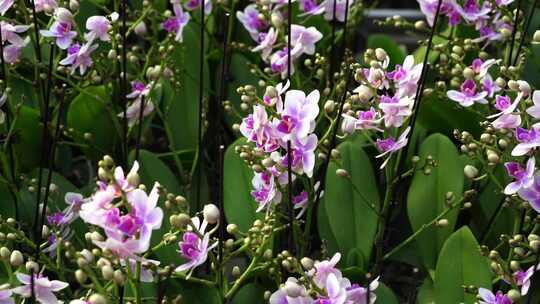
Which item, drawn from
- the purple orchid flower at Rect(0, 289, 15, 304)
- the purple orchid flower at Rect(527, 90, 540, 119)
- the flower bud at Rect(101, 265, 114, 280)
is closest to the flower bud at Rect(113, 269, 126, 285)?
the flower bud at Rect(101, 265, 114, 280)

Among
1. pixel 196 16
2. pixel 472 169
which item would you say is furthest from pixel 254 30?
pixel 472 169

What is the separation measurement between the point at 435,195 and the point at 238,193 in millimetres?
270

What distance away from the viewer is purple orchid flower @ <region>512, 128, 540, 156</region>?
3.14 feet

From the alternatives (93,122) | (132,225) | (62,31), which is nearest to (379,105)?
(132,225)

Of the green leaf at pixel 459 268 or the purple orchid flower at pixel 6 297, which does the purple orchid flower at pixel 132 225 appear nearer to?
the purple orchid flower at pixel 6 297

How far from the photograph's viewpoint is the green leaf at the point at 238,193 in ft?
3.82

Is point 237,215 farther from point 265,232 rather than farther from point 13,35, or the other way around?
point 13,35

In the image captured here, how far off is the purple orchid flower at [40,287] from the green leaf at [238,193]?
1.09 ft

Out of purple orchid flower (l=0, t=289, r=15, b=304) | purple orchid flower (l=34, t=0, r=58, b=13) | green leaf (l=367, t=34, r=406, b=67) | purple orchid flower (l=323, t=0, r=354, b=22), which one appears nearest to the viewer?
purple orchid flower (l=0, t=289, r=15, b=304)

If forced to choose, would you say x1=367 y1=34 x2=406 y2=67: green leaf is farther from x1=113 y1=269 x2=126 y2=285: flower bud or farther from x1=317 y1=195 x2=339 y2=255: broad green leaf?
x1=113 y1=269 x2=126 y2=285: flower bud

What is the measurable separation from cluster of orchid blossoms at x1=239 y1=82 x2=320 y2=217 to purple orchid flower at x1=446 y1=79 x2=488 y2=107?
0.28 meters

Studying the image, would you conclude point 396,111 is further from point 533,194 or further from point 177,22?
point 177,22

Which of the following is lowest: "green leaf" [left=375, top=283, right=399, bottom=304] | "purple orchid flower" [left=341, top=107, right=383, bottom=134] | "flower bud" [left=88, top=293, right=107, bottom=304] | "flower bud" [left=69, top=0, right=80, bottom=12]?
"green leaf" [left=375, top=283, right=399, bottom=304]

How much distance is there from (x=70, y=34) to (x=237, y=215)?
0.33 metres
